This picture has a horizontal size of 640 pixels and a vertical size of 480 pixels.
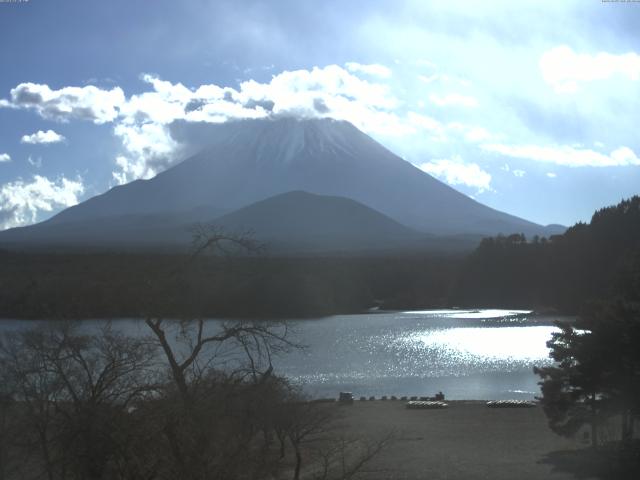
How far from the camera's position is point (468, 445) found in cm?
1244

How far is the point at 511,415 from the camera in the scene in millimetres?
15609

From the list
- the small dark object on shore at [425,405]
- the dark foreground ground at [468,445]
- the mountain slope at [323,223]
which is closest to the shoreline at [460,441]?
the dark foreground ground at [468,445]

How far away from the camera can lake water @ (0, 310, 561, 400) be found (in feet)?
68.8

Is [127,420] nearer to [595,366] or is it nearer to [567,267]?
[595,366]

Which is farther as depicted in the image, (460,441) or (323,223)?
(323,223)

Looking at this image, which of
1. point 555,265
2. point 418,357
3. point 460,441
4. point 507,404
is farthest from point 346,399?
point 555,265

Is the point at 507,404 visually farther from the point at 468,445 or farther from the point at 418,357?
the point at 418,357

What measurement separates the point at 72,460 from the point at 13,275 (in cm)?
A: 2555

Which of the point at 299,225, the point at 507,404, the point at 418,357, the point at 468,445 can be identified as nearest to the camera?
the point at 468,445

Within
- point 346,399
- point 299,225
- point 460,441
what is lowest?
point 460,441

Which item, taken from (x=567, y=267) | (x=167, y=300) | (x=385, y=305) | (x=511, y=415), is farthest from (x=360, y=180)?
(x=167, y=300)

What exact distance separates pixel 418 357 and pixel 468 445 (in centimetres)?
1537

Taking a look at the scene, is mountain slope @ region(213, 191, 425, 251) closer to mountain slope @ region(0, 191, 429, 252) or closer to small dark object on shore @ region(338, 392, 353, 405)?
mountain slope @ region(0, 191, 429, 252)

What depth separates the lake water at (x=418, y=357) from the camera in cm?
2098
